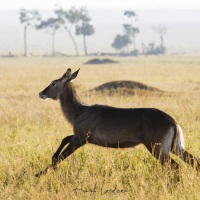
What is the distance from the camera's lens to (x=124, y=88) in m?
22.1

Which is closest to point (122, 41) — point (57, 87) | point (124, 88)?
point (124, 88)

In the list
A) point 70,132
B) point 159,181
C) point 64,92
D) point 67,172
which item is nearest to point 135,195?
point 159,181

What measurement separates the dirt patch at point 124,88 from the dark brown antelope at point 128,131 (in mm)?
13643

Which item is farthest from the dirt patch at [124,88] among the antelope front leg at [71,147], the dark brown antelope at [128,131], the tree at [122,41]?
the tree at [122,41]

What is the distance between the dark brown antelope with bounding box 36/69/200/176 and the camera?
21.9ft

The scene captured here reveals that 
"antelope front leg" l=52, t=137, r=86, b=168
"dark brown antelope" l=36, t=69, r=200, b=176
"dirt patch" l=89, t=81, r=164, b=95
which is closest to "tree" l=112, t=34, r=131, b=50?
→ "dirt patch" l=89, t=81, r=164, b=95

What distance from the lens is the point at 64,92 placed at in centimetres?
808

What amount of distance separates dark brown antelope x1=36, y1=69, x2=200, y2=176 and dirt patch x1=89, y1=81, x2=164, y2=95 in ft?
44.8

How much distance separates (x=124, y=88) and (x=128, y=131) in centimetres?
1526

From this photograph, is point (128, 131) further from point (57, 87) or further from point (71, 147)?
point (57, 87)

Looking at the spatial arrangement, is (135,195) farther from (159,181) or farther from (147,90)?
(147,90)

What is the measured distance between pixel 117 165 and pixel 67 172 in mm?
963

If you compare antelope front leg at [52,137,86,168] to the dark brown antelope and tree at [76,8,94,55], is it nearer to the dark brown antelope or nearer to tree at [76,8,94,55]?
the dark brown antelope

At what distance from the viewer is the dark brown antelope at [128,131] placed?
666 cm
